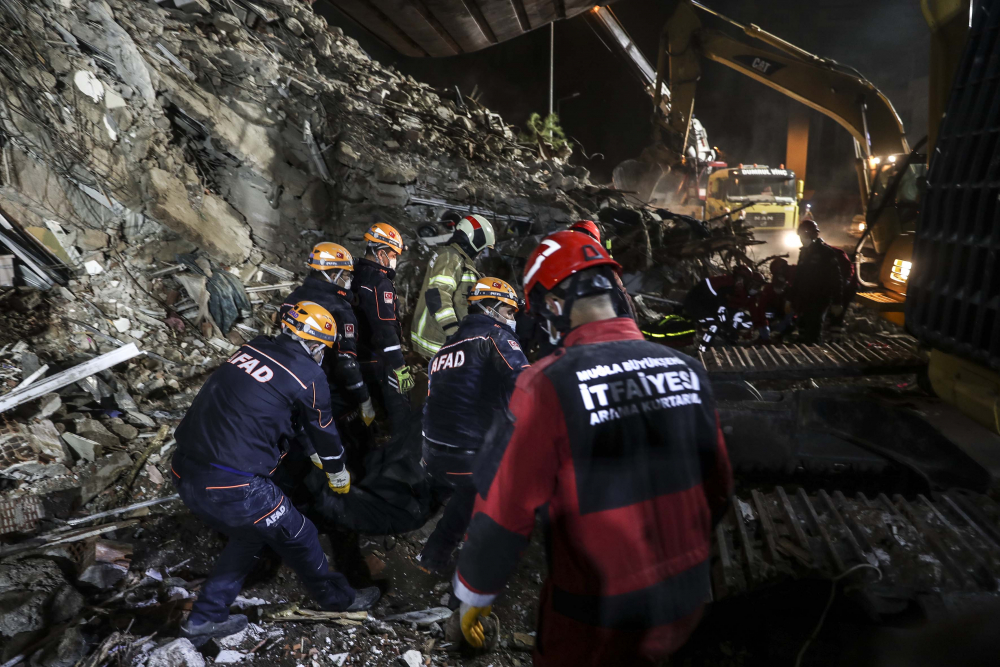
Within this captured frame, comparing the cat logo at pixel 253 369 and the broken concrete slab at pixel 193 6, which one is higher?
the broken concrete slab at pixel 193 6

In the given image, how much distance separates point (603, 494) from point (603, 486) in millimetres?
23

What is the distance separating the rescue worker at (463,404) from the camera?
3.41 metres

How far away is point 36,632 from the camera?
295cm

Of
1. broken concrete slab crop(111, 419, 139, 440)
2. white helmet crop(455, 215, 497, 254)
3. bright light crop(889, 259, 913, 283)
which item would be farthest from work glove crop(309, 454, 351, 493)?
bright light crop(889, 259, 913, 283)

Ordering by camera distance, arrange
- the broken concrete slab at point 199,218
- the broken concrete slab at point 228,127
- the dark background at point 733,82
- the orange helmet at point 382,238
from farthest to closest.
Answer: the dark background at point 733,82 → the broken concrete slab at point 228,127 → the broken concrete slab at point 199,218 → the orange helmet at point 382,238

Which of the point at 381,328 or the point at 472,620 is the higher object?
the point at 381,328

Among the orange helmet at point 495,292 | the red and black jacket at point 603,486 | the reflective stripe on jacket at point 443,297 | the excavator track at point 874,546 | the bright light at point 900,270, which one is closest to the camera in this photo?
the red and black jacket at point 603,486

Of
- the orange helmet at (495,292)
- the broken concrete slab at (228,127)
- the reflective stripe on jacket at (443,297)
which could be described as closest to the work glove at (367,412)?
the reflective stripe on jacket at (443,297)

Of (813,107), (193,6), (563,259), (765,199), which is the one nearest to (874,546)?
(563,259)

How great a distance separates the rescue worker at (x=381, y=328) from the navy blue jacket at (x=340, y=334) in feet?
1.18

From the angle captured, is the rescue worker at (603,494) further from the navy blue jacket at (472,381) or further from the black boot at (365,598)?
the black boot at (365,598)

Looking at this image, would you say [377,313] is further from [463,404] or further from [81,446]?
[81,446]

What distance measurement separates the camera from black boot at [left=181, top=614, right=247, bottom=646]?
301 centimetres

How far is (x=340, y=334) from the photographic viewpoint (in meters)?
4.69
